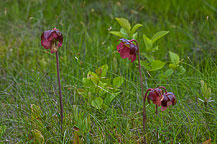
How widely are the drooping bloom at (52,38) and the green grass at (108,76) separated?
1.28 feet

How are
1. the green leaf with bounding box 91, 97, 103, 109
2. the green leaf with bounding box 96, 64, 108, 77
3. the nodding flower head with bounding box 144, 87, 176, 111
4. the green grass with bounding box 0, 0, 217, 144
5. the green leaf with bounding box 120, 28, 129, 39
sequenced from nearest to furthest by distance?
the nodding flower head with bounding box 144, 87, 176, 111 → the green grass with bounding box 0, 0, 217, 144 → the green leaf with bounding box 91, 97, 103, 109 → the green leaf with bounding box 96, 64, 108, 77 → the green leaf with bounding box 120, 28, 129, 39

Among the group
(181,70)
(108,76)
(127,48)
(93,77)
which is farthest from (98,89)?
(181,70)

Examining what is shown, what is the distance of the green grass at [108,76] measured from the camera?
5.72 ft

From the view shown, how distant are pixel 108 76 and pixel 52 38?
85 centimetres

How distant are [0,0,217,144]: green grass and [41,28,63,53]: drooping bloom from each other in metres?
0.39

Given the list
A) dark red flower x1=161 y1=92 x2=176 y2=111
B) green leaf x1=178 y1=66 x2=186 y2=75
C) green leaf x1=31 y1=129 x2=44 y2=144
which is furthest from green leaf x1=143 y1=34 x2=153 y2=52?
green leaf x1=31 y1=129 x2=44 y2=144

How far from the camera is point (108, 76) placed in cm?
238

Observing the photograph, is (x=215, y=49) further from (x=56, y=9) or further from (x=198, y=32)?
(x=56, y=9)

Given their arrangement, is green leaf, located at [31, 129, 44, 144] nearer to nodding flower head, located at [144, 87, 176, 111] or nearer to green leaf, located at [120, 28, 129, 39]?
nodding flower head, located at [144, 87, 176, 111]

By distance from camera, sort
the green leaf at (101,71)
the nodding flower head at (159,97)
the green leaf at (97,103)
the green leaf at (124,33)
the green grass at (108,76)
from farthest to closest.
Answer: the green leaf at (124,33), the green leaf at (101,71), the green leaf at (97,103), the green grass at (108,76), the nodding flower head at (159,97)

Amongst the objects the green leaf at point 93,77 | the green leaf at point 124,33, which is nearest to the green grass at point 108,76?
the green leaf at point 93,77

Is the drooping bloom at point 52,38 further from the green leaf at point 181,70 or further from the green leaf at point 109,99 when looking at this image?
the green leaf at point 181,70

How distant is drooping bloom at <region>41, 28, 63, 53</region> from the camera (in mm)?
1616

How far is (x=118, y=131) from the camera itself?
5.71 ft
